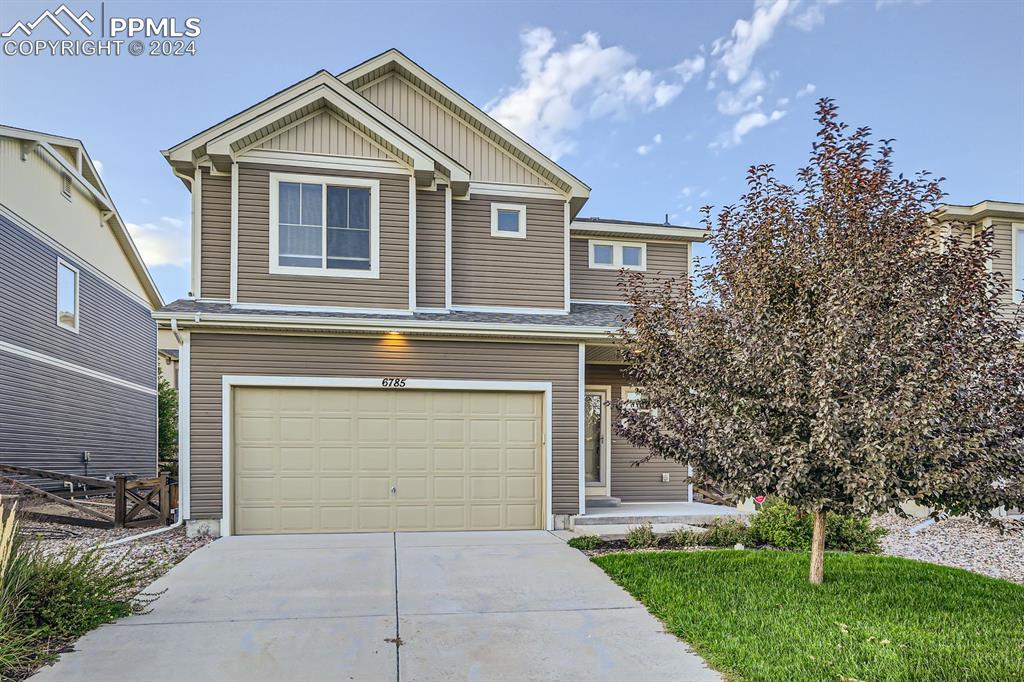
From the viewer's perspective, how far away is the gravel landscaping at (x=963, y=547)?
7.54 metres

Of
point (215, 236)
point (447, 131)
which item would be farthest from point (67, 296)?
point (447, 131)

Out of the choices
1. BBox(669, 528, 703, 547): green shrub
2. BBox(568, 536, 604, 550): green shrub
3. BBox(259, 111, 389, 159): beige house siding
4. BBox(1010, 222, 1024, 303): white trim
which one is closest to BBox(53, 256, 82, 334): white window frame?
BBox(259, 111, 389, 159): beige house siding

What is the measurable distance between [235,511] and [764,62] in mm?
15533

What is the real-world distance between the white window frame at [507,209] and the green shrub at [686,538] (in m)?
5.35

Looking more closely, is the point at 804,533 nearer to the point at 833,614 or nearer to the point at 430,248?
the point at 833,614

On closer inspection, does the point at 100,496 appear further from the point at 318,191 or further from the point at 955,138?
the point at 955,138

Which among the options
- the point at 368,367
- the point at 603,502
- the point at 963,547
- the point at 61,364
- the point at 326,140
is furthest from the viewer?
the point at 61,364

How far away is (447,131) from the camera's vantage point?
11148mm

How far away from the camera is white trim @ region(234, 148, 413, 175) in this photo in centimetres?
956

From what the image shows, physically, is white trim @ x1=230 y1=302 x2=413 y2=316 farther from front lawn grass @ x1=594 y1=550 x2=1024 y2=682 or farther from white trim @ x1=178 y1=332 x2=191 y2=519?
front lawn grass @ x1=594 y1=550 x2=1024 y2=682

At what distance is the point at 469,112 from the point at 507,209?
180 cm

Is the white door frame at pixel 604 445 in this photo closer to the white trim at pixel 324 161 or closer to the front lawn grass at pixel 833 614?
the front lawn grass at pixel 833 614

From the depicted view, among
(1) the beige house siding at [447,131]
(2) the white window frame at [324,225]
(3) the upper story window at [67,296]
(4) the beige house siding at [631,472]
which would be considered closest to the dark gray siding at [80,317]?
(3) the upper story window at [67,296]

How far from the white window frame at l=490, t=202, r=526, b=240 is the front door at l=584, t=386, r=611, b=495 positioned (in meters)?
3.13
